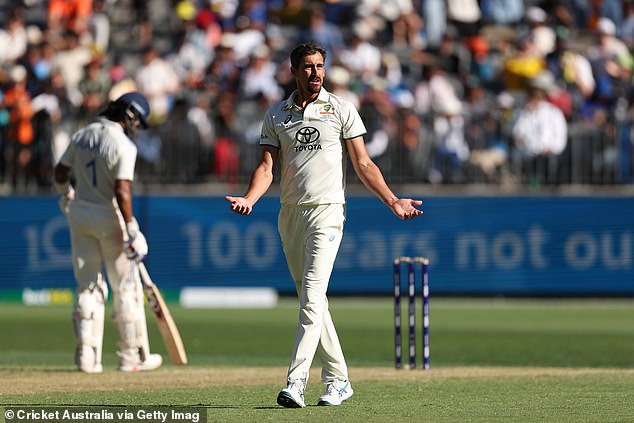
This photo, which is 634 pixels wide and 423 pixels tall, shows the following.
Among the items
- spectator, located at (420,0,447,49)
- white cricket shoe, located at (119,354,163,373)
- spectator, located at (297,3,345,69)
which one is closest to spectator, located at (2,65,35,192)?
spectator, located at (297,3,345,69)

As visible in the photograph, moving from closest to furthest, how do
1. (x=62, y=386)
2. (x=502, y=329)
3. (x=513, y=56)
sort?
(x=62, y=386), (x=502, y=329), (x=513, y=56)

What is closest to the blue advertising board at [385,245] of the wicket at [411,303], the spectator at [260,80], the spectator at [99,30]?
the spectator at [260,80]

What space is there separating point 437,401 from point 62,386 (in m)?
3.05

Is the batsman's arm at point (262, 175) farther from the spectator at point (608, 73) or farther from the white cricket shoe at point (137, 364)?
the spectator at point (608, 73)

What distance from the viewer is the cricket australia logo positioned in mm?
9297

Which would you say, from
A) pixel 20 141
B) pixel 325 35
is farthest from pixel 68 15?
pixel 325 35

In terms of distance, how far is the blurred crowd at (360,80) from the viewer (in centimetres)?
2253

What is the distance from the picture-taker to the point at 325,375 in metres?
9.56

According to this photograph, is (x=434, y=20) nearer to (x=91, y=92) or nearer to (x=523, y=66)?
(x=523, y=66)

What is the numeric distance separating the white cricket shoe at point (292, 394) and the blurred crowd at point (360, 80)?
13427 mm

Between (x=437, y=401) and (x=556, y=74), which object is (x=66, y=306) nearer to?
(x=556, y=74)

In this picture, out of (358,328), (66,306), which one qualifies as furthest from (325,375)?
(66,306)

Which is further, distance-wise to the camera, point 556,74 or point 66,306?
point 556,74

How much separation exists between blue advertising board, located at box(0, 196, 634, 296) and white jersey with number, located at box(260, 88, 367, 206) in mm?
13314
